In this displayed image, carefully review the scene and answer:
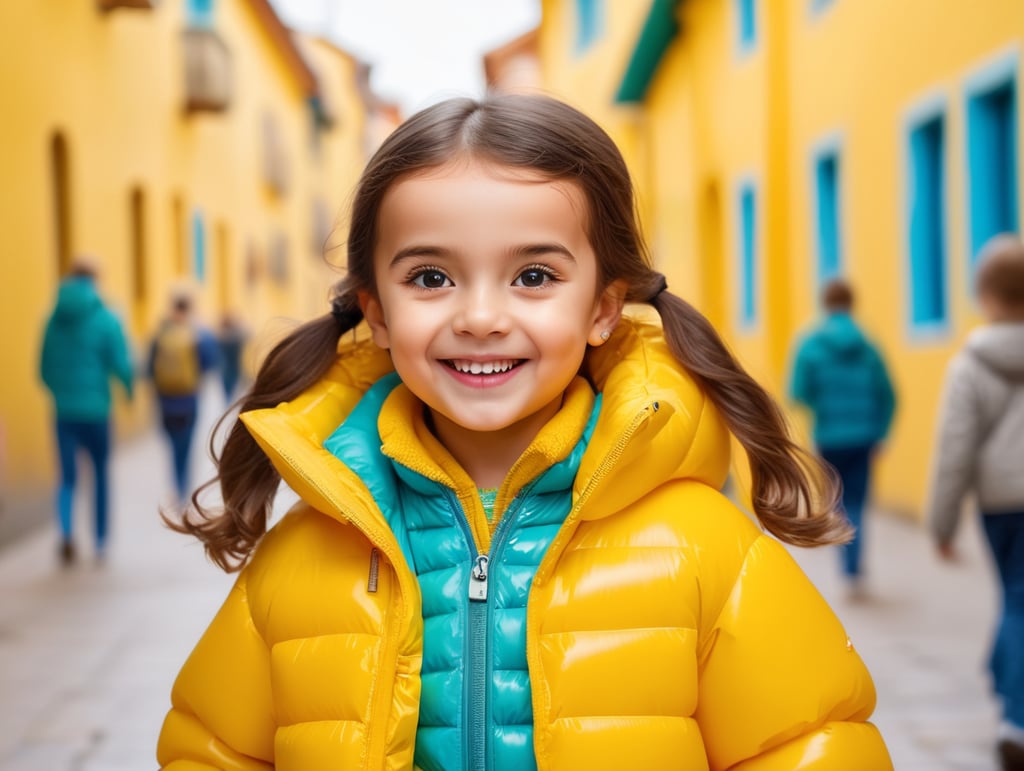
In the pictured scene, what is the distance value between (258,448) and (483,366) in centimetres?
46

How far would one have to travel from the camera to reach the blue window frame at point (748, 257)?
14648mm

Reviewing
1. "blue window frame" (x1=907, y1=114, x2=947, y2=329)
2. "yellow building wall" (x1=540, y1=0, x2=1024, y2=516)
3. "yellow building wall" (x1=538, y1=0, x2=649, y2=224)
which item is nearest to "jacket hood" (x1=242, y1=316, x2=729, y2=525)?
"yellow building wall" (x1=540, y1=0, x2=1024, y2=516)

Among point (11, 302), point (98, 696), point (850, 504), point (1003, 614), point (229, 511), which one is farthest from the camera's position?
point (11, 302)

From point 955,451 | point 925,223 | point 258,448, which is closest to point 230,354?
point 925,223

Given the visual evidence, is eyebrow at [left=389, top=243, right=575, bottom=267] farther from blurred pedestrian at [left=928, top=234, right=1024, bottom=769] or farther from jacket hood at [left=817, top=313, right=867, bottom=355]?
jacket hood at [left=817, top=313, right=867, bottom=355]

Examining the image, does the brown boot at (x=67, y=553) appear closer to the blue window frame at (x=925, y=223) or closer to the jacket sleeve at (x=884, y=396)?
the jacket sleeve at (x=884, y=396)

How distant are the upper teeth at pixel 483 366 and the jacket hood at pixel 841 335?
18.4ft

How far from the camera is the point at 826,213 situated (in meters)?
12.5

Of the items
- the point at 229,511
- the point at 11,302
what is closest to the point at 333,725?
the point at 229,511

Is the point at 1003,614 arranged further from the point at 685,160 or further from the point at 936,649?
the point at 685,160

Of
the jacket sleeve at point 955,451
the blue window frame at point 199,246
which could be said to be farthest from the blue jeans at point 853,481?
the blue window frame at point 199,246

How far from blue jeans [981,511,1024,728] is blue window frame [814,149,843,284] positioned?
804cm

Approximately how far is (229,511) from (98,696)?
3.55 m

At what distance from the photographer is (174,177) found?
17.9 m
